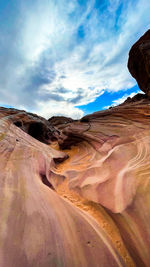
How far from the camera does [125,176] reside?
184cm

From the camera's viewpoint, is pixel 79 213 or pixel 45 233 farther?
pixel 79 213

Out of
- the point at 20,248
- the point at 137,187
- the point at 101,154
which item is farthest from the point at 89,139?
the point at 20,248

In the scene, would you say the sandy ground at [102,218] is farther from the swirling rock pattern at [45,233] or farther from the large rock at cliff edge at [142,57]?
the large rock at cliff edge at [142,57]

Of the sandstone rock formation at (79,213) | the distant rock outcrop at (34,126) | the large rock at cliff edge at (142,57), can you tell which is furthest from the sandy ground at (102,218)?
the large rock at cliff edge at (142,57)

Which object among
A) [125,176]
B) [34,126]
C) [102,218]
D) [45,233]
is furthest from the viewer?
[34,126]

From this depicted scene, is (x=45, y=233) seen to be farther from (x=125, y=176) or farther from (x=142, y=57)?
(x=142, y=57)

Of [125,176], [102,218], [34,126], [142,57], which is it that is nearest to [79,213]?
[102,218]

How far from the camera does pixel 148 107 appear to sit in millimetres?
3781

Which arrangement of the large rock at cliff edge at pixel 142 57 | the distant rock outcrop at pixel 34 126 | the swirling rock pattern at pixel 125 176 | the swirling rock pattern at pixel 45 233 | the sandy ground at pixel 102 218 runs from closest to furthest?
the swirling rock pattern at pixel 45 233 < the sandy ground at pixel 102 218 < the swirling rock pattern at pixel 125 176 < the distant rock outcrop at pixel 34 126 < the large rock at cliff edge at pixel 142 57

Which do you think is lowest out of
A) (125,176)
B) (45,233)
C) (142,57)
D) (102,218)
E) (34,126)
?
(102,218)

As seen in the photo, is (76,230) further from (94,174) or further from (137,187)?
(94,174)

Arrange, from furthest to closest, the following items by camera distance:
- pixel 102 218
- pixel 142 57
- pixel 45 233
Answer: pixel 142 57
pixel 102 218
pixel 45 233

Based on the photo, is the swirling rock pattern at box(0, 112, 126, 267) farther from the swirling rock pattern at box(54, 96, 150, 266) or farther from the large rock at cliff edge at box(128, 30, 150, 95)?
the large rock at cliff edge at box(128, 30, 150, 95)

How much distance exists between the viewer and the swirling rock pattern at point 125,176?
3.87ft
